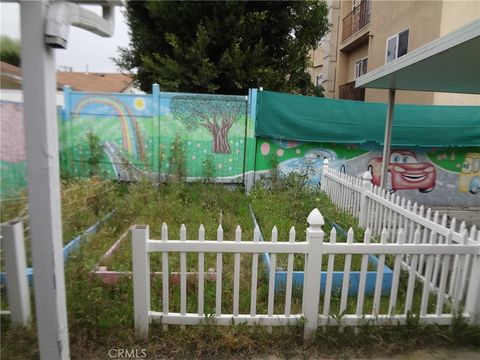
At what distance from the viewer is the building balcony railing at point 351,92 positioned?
13.3 meters

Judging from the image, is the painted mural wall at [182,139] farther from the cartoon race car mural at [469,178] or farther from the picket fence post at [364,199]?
the cartoon race car mural at [469,178]

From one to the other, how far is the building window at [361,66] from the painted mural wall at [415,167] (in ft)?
21.2

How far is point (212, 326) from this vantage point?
2701 millimetres

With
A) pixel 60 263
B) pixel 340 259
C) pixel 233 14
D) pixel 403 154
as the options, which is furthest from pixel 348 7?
pixel 60 263

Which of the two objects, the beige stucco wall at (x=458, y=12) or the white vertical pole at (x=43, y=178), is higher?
the beige stucco wall at (x=458, y=12)

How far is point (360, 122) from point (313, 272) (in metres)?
5.91

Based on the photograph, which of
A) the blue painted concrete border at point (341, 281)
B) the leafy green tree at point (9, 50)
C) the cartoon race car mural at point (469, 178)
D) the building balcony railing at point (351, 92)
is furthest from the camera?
the building balcony railing at point (351, 92)

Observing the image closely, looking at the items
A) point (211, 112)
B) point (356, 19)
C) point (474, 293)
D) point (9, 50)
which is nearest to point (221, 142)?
point (211, 112)

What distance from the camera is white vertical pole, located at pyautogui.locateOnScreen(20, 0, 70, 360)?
5.82 feet

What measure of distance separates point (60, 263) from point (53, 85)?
1.03 m

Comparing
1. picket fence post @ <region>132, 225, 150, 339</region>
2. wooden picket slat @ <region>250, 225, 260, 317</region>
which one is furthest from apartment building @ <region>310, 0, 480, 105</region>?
picket fence post @ <region>132, 225, 150, 339</region>

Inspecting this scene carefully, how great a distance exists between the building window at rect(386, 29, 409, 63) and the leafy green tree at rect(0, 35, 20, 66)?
10474 millimetres

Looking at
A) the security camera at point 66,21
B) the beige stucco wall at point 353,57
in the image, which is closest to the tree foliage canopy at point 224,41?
the beige stucco wall at point 353,57

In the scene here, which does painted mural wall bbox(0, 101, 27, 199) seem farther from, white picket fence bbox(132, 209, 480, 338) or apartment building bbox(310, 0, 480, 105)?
apartment building bbox(310, 0, 480, 105)
